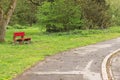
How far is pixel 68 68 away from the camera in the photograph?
44.9 ft

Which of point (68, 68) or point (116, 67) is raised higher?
point (68, 68)

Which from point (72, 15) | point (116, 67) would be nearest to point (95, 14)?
point (72, 15)

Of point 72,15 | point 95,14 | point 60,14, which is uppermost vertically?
point 60,14

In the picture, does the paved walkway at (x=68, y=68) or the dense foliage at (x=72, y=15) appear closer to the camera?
the paved walkway at (x=68, y=68)

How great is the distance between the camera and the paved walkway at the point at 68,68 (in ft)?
38.7

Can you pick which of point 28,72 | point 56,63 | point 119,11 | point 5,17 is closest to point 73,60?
point 56,63

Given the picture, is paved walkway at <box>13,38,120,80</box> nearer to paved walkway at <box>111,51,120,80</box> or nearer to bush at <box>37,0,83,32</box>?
paved walkway at <box>111,51,120,80</box>

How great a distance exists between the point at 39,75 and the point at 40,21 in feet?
80.3

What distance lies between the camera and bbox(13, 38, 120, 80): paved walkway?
1180 centimetres

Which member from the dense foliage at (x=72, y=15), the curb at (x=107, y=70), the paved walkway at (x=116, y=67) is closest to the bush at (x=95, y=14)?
the dense foliage at (x=72, y=15)

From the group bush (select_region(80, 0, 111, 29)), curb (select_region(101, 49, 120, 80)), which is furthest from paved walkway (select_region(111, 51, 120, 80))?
bush (select_region(80, 0, 111, 29))

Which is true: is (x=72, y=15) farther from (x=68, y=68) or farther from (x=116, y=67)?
(x=68, y=68)

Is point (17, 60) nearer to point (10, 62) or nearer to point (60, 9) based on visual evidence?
point (10, 62)

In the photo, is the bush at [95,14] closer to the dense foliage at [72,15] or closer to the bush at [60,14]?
the dense foliage at [72,15]
